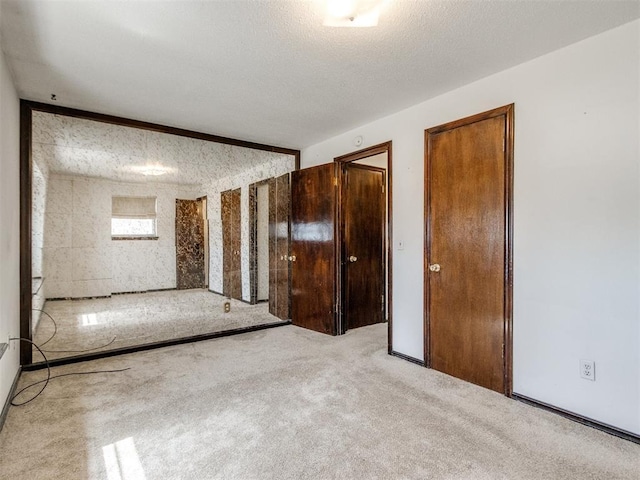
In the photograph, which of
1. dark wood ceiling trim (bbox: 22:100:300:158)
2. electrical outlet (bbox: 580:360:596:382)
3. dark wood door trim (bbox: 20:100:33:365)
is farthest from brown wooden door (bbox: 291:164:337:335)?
dark wood door trim (bbox: 20:100:33:365)

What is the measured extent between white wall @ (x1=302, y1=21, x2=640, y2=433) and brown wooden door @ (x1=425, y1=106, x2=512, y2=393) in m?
0.10

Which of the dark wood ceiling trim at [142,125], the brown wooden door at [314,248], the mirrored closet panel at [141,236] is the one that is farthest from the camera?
the brown wooden door at [314,248]

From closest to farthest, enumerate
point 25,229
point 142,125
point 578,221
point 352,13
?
point 352,13 < point 578,221 < point 25,229 < point 142,125

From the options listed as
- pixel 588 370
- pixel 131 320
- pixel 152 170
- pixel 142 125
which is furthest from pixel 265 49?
pixel 131 320

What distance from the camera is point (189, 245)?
3.94 m

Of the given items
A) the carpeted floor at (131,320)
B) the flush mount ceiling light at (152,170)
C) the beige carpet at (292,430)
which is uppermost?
the flush mount ceiling light at (152,170)

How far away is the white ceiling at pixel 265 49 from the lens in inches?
72.5

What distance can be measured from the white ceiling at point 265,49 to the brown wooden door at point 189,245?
1147 mm

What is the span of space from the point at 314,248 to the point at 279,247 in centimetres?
66

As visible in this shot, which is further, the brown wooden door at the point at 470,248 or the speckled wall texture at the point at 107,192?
the speckled wall texture at the point at 107,192

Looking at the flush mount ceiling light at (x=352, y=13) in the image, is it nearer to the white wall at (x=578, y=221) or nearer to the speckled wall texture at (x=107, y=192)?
the white wall at (x=578, y=221)

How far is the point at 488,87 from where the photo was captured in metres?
2.63

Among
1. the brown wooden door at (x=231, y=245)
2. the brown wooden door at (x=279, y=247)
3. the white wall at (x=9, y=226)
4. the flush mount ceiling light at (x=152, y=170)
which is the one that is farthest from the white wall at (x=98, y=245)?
the brown wooden door at (x=279, y=247)

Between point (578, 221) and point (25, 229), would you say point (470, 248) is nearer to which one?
point (578, 221)
